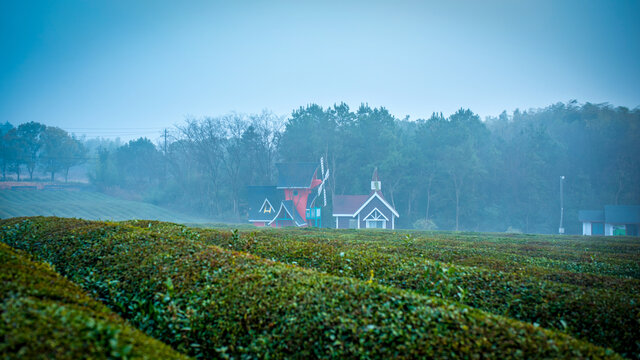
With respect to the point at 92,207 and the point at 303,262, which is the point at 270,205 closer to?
the point at 92,207

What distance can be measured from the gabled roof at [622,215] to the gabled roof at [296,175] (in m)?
27.0

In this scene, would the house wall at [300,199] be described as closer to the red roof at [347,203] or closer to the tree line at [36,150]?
the red roof at [347,203]

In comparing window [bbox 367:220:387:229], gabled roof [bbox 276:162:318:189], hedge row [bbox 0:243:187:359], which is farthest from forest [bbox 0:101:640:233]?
hedge row [bbox 0:243:187:359]

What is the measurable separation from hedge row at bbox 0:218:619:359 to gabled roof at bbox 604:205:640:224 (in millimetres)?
36534

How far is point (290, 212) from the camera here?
3622cm

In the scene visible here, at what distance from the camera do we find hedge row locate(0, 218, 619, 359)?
3684 millimetres

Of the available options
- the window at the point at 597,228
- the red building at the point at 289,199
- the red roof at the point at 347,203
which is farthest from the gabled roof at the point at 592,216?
the red building at the point at 289,199

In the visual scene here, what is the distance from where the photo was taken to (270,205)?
37.1 meters

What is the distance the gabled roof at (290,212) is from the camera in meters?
35.9

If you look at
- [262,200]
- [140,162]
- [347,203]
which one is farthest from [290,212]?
[140,162]

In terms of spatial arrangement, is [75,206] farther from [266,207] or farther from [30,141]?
[266,207]

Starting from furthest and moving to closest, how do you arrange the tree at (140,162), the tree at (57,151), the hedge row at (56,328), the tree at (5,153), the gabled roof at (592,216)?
the tree at (140,162)
the tree at (57,151)
the gabled roof at (592,216)
the tree at (5,153)
the hedge row at (56,328)

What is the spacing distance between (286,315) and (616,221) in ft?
127

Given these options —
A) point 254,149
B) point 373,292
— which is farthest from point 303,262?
point 254,149
